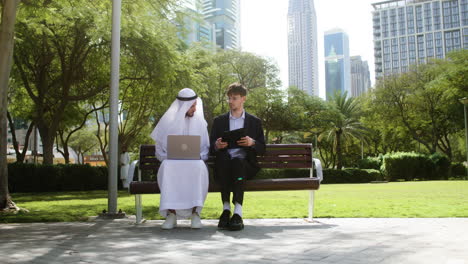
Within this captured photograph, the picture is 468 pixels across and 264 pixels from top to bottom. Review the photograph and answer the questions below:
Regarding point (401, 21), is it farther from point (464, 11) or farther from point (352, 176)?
point (352, 176)

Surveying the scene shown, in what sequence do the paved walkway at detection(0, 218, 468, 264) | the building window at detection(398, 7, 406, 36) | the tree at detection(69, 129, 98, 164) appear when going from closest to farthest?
1. the paved walkway at detection(0, 218, 468, 264)
2. the tree at detection(69, 129, 98, 164)
3. the building window at detection(398, 7, 406, 36)

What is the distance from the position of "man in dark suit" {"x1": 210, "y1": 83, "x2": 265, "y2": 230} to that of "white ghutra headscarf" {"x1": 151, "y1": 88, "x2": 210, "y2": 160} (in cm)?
20

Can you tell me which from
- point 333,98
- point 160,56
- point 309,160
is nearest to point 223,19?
point 333,98

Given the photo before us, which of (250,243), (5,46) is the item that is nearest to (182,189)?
(250,243)

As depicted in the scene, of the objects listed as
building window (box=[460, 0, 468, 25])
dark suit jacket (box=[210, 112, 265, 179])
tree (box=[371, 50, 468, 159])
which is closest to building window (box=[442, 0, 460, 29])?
building window (box=[460, 0, 468, 25])

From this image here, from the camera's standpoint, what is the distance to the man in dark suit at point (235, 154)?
5695 mm

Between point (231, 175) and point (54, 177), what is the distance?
16580 mm

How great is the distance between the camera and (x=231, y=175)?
581 centimetres

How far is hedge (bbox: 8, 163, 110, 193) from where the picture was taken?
19.2 m

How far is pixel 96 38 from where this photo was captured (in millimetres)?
16641

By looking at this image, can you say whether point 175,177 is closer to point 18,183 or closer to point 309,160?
point 309,160

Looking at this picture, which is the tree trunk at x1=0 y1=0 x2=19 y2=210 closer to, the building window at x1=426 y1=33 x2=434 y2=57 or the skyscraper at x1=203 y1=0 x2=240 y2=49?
the skyscraper at x1=203 y1=0 x2=240 y2=49

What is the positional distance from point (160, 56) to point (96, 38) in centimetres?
243

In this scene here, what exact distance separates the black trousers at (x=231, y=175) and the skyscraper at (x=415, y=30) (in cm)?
16392
